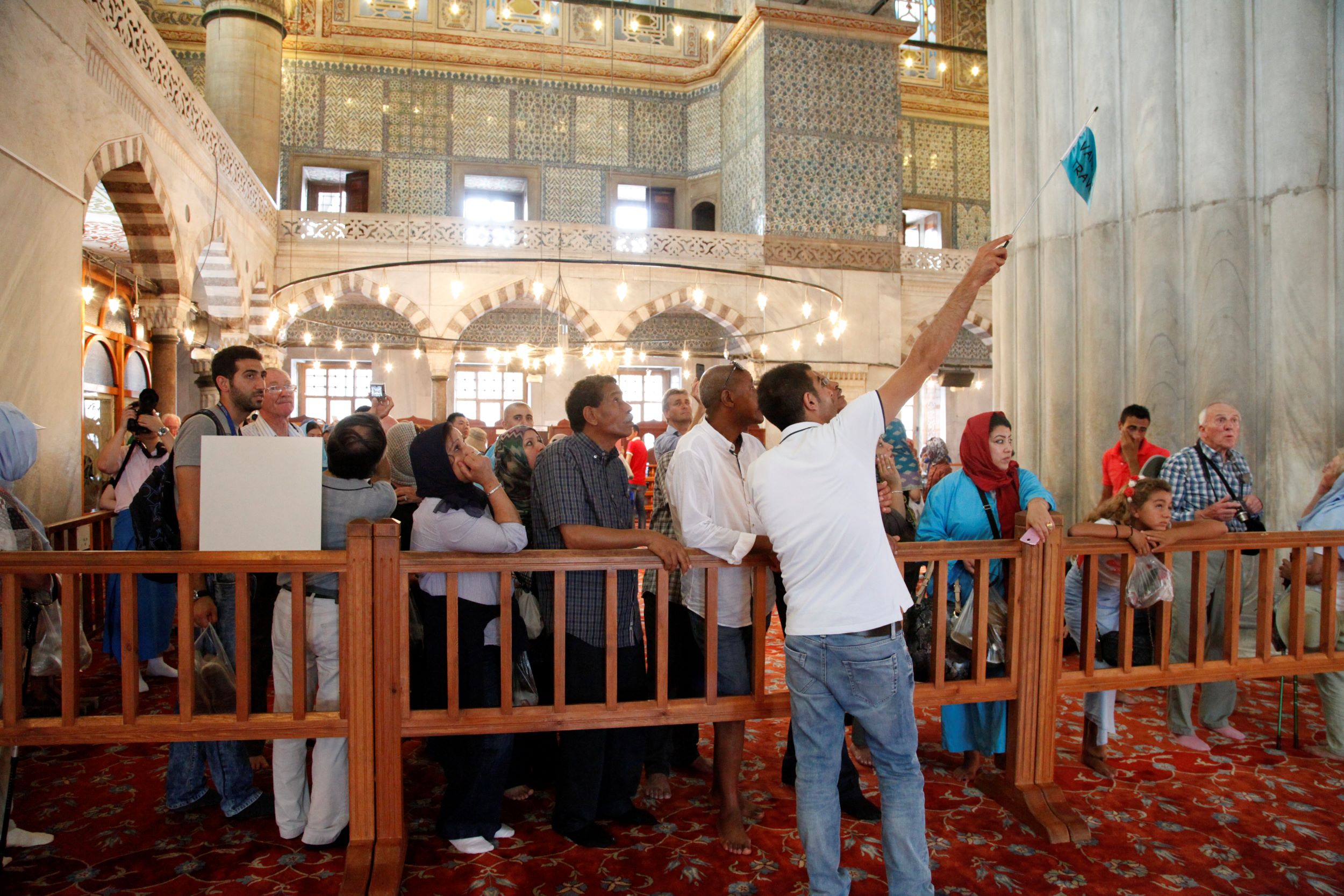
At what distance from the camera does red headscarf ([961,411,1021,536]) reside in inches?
106

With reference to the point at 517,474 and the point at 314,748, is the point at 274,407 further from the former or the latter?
the point at 314,748

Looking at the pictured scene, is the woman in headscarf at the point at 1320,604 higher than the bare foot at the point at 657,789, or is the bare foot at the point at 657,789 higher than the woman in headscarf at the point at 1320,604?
the woman in headscarf at the point at 1320,604

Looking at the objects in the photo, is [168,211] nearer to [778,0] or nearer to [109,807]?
→ [109,807]

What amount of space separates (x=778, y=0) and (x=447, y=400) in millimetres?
8664

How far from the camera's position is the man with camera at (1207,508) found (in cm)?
326

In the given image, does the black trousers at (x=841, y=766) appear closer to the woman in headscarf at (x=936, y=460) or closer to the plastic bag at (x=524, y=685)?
the plastic bag at (x=524, y=685)

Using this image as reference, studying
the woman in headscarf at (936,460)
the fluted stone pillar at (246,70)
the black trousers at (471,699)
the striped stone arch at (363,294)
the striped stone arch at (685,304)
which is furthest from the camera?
the striped stone arch at (685,304)

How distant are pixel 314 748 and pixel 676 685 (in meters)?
1.10

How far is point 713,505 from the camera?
2436 millimetres

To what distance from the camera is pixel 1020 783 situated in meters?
2.54

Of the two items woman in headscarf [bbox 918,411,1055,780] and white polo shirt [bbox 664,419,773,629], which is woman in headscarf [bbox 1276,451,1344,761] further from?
white polo shirt [bbox 664,419,773,629]

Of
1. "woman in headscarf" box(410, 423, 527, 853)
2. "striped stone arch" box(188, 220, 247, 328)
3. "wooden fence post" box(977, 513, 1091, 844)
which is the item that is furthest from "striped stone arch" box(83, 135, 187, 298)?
"wooden fence post" box(977, 513, 1091, 844)

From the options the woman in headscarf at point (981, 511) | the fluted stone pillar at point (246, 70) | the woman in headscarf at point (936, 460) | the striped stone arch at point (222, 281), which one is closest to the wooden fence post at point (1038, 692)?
the woman in headscarf at point (981, 511)

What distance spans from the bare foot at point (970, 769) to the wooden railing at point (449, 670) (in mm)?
192
